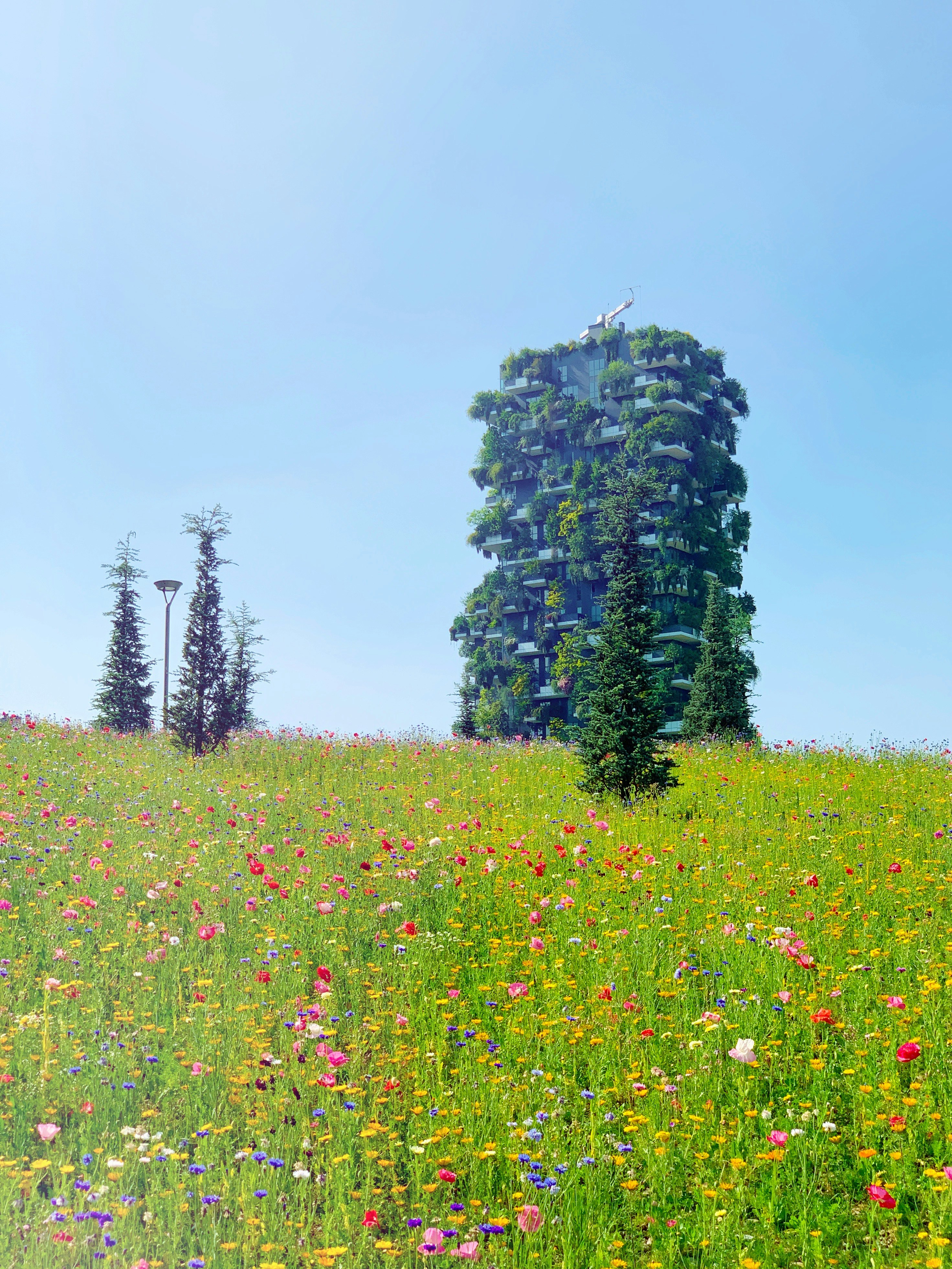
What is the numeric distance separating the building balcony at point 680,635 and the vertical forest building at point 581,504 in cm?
10

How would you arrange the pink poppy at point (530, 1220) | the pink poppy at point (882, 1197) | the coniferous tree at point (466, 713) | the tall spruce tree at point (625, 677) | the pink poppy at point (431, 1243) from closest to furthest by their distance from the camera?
the pink poppy at point (431, 1243), the pink poppy at point (882, 1197), the pink poppy at point (530, 1220), the tall spruce tree at point (625, 677), the coniferous tree at point (466, 713)

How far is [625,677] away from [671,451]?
151 feet

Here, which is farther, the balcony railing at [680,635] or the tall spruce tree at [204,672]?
the balcony railing at [680,635]

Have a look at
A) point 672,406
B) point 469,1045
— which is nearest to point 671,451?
point 672,406

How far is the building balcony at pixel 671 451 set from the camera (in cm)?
5925

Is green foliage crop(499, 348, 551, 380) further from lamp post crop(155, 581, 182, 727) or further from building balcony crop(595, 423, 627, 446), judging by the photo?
lamp post crop(155, 581, 182, 727)

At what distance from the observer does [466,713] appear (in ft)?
203

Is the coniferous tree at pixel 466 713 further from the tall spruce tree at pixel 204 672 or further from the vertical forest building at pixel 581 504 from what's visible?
the tall spruce tree at pixel 204 672

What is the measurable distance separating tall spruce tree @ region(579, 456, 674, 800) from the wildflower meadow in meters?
4.00

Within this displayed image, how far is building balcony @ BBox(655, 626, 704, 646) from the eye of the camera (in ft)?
188

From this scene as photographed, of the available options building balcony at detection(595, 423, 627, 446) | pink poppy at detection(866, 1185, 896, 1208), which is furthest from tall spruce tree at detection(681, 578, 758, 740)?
building balcony at detection(595, 423, 627, 446)

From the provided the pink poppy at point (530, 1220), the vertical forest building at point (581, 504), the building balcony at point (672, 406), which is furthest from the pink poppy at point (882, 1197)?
the building balcony at point (672, 406)

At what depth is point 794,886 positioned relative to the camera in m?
9.64

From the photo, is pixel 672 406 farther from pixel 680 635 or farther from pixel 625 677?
pixel 625 677
